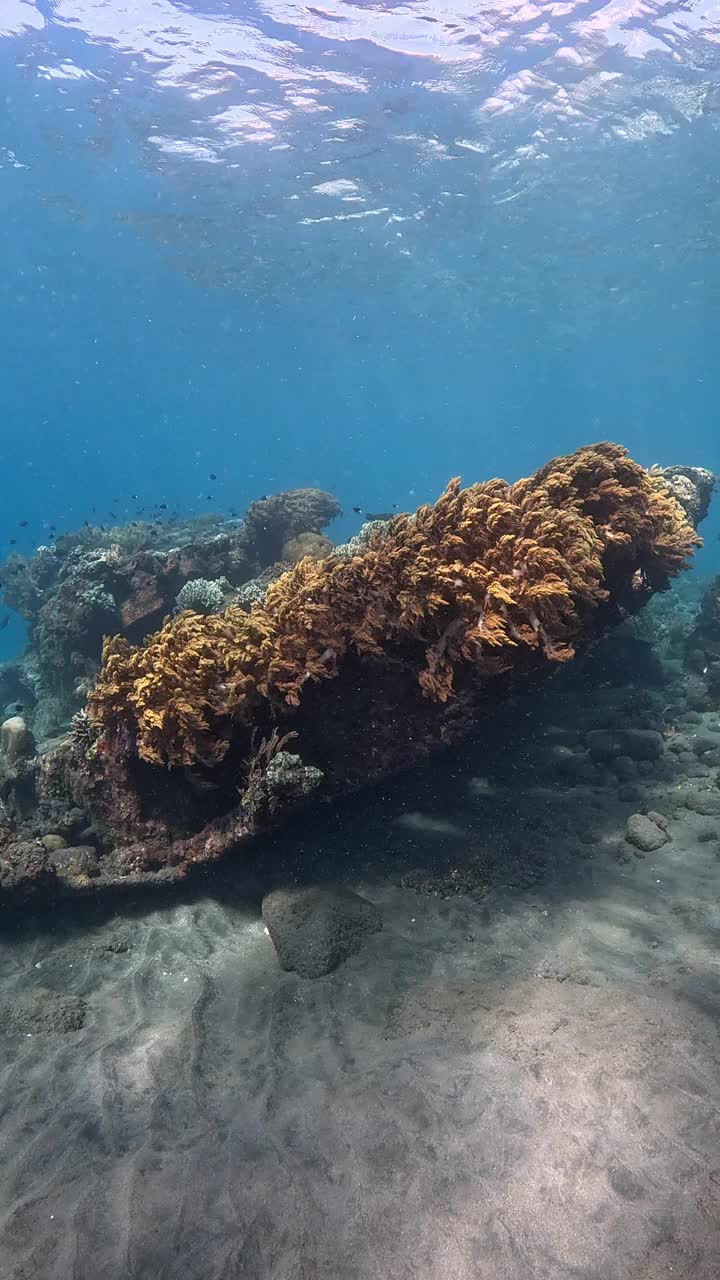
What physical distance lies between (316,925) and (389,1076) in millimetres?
1700

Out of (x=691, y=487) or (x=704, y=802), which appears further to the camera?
(x=691, y=487)

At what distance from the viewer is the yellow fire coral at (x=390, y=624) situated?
5.97 m

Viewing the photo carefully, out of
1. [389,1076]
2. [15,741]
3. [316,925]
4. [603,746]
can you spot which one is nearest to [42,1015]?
[316,925]

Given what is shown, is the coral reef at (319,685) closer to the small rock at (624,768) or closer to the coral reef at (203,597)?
the small rock at (624,768)

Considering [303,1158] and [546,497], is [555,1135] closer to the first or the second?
[303,1158]

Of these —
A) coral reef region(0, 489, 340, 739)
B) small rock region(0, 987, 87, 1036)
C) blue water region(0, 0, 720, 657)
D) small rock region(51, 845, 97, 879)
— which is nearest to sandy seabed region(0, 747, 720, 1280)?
small rock region(0, 987, 87, 1036)

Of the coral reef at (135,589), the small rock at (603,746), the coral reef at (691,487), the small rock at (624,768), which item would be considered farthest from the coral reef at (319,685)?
the coral reef at (135,589)

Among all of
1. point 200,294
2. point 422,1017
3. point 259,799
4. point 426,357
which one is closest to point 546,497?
point 259,799

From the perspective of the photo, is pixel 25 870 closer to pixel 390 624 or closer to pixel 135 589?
pixel 390 624

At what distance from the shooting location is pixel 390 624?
6234 mm

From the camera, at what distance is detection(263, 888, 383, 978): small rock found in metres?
5.62

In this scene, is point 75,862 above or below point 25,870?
below

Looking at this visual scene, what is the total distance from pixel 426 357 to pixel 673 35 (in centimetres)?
6403

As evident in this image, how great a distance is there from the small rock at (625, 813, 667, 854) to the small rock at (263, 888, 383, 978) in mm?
3144
